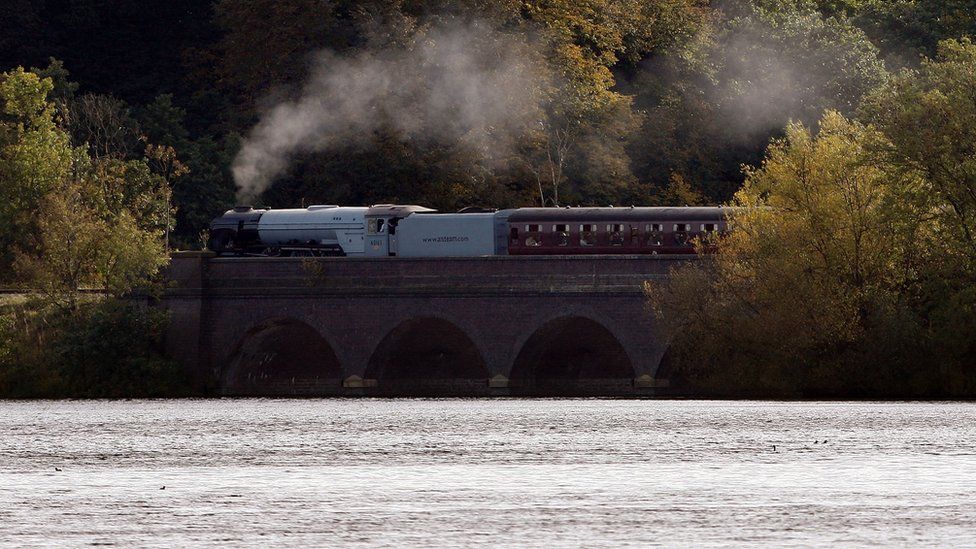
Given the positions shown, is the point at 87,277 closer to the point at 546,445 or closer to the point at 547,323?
the point at 547,323

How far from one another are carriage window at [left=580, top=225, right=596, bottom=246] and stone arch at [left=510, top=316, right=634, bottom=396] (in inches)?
147

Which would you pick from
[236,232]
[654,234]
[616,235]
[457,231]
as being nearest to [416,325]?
[457,231]

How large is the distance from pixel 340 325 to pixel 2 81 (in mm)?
27004

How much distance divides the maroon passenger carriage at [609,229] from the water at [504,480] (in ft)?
71.5

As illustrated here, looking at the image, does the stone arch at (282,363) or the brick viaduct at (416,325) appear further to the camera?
the stone arch at (282,363)

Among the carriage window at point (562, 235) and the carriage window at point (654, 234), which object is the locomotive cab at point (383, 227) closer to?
the carriage window at point (562, 235)

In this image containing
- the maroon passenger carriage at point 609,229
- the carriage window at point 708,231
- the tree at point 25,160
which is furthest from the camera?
the tree at point 25,160

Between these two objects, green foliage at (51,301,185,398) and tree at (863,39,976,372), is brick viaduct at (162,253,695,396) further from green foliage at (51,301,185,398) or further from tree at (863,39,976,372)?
tree at (863,39,976,372)

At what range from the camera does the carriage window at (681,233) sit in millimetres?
80125

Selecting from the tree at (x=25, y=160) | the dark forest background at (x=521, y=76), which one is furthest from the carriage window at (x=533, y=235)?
the tree at (x=25, y=160)

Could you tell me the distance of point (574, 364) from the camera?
81.8 meters

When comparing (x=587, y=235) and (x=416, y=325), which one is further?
(x=587, y=235)

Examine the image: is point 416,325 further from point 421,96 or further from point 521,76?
point 521,76

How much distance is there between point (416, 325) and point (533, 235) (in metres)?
6.10
